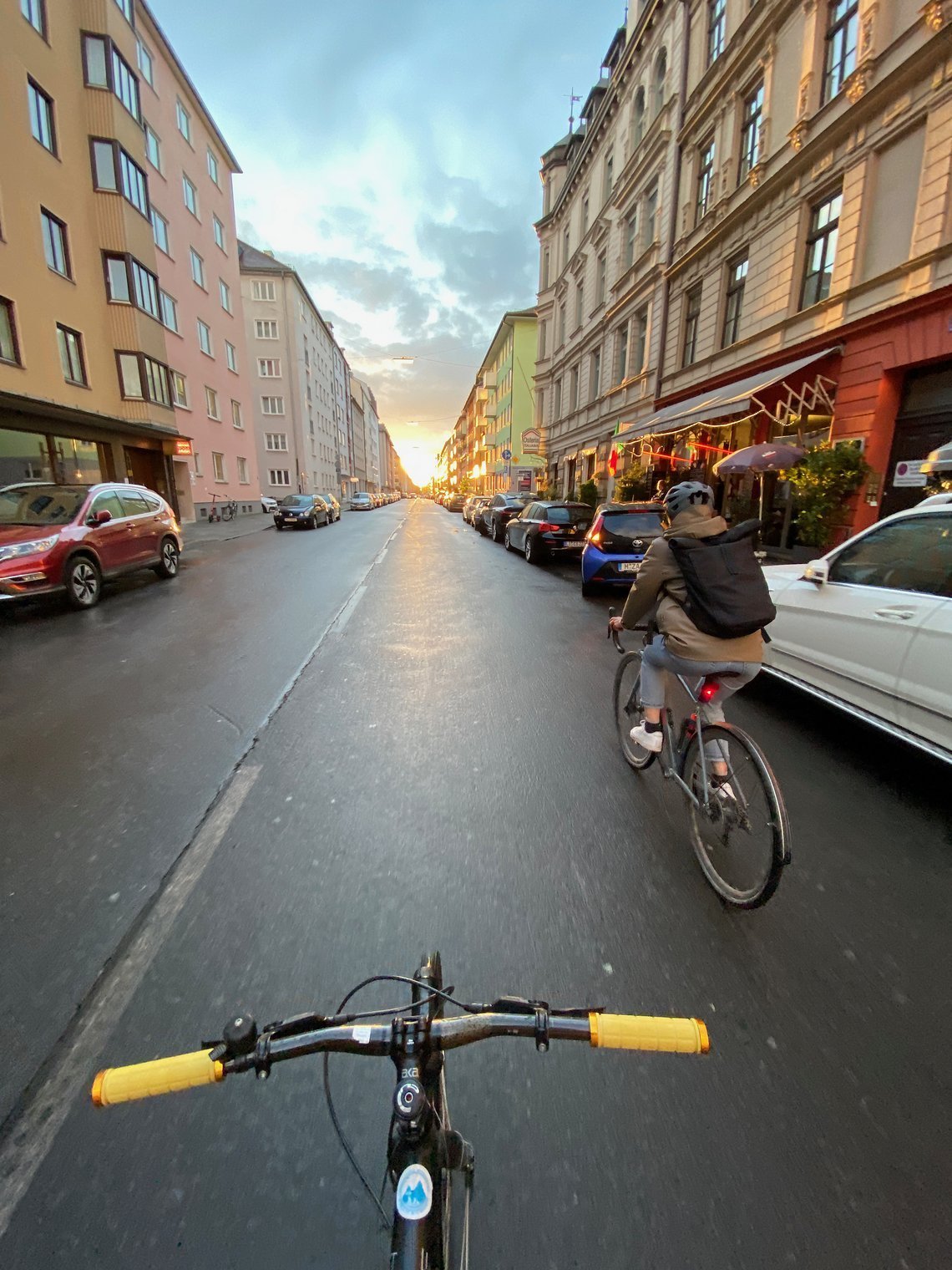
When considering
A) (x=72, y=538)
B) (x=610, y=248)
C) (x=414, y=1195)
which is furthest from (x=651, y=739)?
(x=610, y=248)

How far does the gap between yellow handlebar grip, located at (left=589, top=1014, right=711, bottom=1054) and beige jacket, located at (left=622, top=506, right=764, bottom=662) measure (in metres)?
2.10

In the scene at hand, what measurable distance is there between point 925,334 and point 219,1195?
44.8 ft

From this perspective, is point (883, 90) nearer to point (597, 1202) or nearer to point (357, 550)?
point (357, 550)

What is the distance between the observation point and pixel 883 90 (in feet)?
34.2

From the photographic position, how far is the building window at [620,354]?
23625 millimetres

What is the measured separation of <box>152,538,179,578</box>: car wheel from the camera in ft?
36.3

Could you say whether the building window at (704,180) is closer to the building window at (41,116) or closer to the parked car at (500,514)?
the parked car at (500,514)

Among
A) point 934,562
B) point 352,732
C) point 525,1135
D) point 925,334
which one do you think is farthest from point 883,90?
point 525,1135

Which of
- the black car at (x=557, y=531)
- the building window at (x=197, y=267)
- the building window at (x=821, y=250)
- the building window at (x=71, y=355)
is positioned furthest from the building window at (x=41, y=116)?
the building window at (x=821, y=250)

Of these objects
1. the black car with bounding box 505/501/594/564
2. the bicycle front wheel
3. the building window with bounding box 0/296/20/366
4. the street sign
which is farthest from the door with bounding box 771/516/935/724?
the building window with bounding box 0/296/20/366

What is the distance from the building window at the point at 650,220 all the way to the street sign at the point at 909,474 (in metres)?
15.0

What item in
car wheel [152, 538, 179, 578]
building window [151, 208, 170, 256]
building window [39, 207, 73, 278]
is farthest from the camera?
building window [151, 208, 170, 256]

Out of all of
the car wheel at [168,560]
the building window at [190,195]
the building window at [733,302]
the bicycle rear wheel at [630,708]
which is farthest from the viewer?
the building window at [190,195]

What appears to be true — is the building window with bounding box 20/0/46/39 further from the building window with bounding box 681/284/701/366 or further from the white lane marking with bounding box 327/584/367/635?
the building window with bounding box 681/284/701/366
